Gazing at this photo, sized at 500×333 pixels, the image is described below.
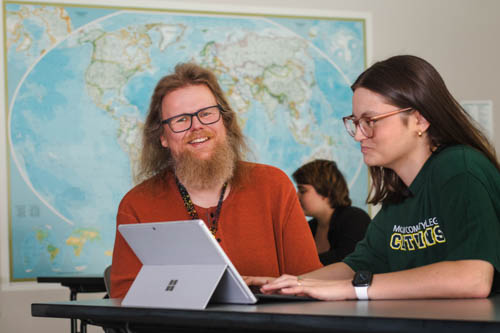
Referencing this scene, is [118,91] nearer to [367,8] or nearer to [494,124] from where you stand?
[367,8]

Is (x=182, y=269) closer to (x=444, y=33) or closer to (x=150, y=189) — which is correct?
(x=150, y=189)

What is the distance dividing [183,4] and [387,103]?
2987mm

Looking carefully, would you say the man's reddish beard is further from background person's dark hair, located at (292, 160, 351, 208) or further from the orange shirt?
background person's dark hair, located at (292, 160, 351, 208)

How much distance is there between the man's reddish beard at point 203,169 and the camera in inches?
88.2

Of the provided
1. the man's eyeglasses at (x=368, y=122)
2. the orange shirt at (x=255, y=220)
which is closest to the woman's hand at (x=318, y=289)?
the man's eyeglasses at (x=368, y=122)

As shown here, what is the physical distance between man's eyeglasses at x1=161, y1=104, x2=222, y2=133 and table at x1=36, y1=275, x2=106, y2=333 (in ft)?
5.13

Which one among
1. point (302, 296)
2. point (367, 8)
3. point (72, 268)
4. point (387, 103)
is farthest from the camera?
point (367, 8)

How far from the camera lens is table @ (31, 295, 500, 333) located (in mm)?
979

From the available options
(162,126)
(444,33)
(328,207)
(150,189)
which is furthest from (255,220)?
(444,33)

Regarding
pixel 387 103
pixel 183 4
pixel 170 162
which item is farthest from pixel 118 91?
pixel 387 103

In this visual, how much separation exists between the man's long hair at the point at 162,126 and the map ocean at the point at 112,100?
168 cm

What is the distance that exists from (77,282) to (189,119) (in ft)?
5.86

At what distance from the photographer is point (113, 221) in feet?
13.7

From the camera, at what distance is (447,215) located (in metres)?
1.49
